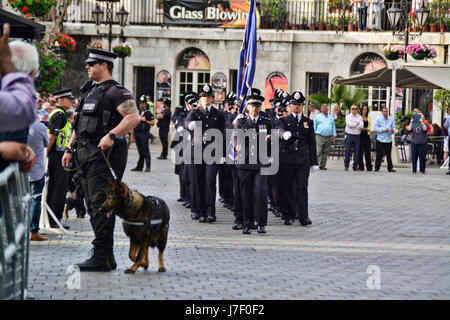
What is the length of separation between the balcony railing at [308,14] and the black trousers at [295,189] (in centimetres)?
2388

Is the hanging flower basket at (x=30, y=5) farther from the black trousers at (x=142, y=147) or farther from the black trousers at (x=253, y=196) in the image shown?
the black trousers at (x=253, y=196)

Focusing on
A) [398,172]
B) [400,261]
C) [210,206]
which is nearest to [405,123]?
[398,172]

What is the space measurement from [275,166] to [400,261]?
4.07 m

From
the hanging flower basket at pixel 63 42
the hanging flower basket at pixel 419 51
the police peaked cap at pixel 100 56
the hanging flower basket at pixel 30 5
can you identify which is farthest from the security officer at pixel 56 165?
the hanging flower basket at pixel 419 51

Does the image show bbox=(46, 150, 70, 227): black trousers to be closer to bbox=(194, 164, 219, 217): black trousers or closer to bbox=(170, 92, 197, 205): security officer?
bbox=(194, 164, 219, 217): black trousers

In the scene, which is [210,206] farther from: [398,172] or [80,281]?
[398,172]

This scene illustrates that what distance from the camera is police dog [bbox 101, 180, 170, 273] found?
26.0 feet

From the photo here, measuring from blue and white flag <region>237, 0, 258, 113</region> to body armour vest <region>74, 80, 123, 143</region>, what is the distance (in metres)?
5.92

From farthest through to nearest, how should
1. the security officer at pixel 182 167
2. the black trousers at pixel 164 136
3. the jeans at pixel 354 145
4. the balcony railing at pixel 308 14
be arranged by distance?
the balcony railing at pixel 308 14 < the black trousers at pixel 164 136 < the jeans at pixel 354 145 < the security officer at pixel 182 167

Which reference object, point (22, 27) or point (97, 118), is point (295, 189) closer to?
point (22, 27)

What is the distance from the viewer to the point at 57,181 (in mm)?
11453

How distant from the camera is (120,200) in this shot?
26.1 feet

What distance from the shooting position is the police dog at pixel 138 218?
7.92m

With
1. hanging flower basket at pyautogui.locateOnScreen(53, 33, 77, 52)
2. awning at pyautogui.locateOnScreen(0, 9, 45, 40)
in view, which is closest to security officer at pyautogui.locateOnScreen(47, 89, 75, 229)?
awning at pyautogui.locateOnScreen(0, 9, 45, 40)
